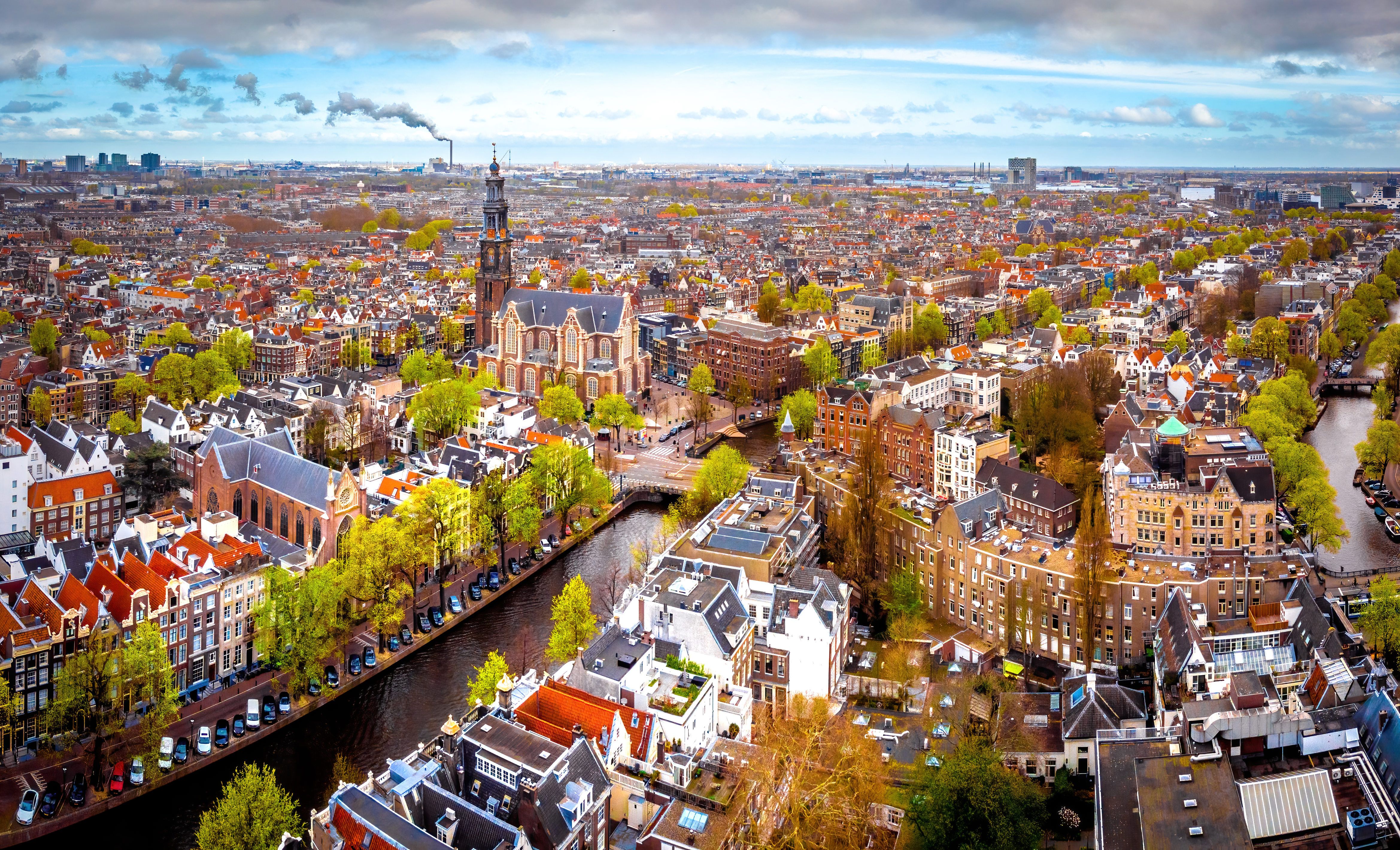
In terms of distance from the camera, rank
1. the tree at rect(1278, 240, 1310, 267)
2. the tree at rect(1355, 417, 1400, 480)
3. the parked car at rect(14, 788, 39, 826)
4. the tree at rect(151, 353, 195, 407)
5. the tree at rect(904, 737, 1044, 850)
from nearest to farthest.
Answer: the tree at rect(904, 737, 1044, 850) → the parked car at rect(14, 788, 39, 826) → the tree at rect(1355, 417, 1400, 480) → the tree at rect(151, 353, 195, 407) → the tree at rect(1278, 240, 1310, 267)

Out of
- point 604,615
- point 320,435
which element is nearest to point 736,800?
point 604,615

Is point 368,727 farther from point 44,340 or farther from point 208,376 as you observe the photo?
point 44,340

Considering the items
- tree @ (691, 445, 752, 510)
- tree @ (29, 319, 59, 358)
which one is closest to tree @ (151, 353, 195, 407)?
tree @ (29, 319, 59, 358)

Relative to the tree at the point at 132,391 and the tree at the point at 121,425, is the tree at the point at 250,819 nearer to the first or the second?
the tree at the point at 121,425

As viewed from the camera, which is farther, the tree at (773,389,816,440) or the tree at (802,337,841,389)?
the tree at (802,337,841,389)

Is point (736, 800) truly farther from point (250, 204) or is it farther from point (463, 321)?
point (250, 204)

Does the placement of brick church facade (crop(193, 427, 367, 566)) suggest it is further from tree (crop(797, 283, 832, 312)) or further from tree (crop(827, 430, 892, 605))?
tree (crop(797, 283, 832, 312))
